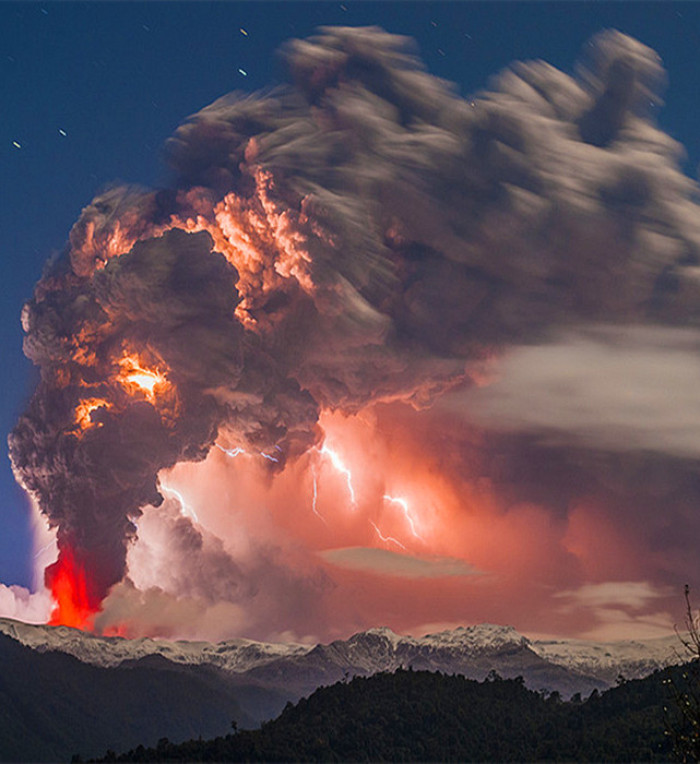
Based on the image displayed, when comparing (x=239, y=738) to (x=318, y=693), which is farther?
(x=318, y=693)

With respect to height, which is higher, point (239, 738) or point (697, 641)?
point (697, 641)

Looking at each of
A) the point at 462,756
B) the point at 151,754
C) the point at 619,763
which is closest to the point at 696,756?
the point at 619,763

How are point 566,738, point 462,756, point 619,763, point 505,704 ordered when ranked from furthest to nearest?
point 505,704
point 462,756
point 566,738
point 619,763

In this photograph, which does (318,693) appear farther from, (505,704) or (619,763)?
(619,763)

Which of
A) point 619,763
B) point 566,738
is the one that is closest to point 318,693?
point 566,738

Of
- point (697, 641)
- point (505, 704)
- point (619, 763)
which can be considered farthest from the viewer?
point (505, 704)

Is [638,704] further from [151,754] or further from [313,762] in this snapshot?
[151,754]

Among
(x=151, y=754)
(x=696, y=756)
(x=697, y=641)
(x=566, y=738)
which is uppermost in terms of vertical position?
(x=697, y=641)
